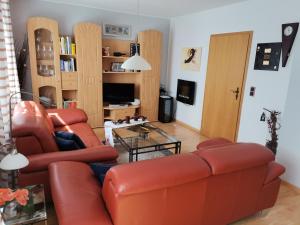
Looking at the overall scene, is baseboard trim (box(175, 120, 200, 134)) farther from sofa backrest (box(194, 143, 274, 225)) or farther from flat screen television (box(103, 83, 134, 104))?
sofa backrest (box(194, 143, 274, 225))

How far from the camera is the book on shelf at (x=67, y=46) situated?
4.06m

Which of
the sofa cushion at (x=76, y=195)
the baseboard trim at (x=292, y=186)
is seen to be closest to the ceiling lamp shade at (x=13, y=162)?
the sofa cushion at (x=76, y=195)

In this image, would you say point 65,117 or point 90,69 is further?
point 90,69

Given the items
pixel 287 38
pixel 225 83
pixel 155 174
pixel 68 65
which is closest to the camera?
pixel 155 174

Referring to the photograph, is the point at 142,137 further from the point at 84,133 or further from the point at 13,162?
the point at 13,162

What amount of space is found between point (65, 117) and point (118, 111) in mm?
1399

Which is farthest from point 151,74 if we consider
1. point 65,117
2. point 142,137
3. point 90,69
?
point 65,117

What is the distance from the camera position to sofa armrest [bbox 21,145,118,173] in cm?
189

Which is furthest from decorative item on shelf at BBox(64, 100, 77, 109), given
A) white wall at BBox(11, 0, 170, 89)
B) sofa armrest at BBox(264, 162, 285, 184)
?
sofa armrest at BBox(264, 162, 285, 184)

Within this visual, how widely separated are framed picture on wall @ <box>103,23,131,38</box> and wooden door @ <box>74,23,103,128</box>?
A: 0.42 metres

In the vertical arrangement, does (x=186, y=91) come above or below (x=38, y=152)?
above

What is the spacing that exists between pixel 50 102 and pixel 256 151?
369 cm

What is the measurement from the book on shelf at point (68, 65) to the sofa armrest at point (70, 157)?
2.58 metres

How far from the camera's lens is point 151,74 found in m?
4.96
